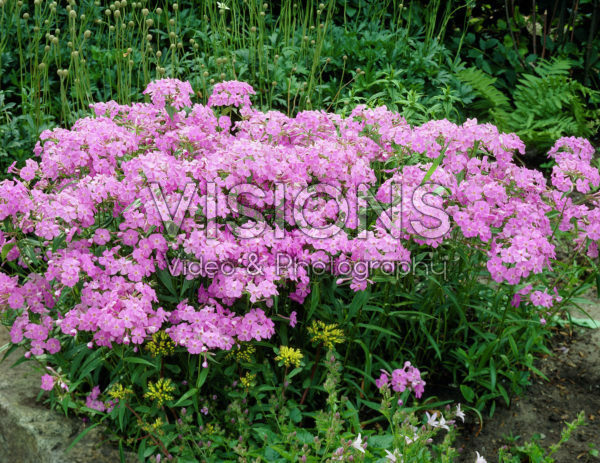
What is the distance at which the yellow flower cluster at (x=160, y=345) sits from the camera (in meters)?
2.30

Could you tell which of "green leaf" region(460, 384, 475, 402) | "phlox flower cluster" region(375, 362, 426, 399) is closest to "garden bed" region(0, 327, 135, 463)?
"phlox flower cluster" region(375, 362, 426, 399)

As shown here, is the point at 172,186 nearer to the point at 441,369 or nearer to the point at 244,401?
the point at 244,401

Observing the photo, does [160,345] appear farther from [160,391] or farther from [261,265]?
[261,265]

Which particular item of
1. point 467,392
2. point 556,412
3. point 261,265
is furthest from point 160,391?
point 556,412

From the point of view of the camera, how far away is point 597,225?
249cm

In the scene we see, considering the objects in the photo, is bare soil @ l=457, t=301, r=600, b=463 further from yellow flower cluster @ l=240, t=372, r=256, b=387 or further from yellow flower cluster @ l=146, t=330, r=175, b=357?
yellow flower cluster @ l=146, t=330, r=175, b=357

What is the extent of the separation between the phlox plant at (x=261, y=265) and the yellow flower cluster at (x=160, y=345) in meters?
0.01

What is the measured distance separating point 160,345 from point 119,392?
207 millimetres

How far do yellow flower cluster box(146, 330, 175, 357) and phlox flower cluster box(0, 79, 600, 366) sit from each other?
0.03 m

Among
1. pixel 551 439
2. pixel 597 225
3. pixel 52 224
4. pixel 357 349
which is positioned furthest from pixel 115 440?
pixel 597 225

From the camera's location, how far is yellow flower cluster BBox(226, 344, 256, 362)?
7.80 ft

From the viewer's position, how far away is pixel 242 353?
2385mm

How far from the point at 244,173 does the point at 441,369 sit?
1304 mm

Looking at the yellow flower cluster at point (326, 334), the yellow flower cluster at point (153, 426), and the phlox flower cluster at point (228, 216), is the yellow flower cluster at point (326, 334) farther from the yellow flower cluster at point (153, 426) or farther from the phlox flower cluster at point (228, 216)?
the yellow flower cluster at point (153, 426)
